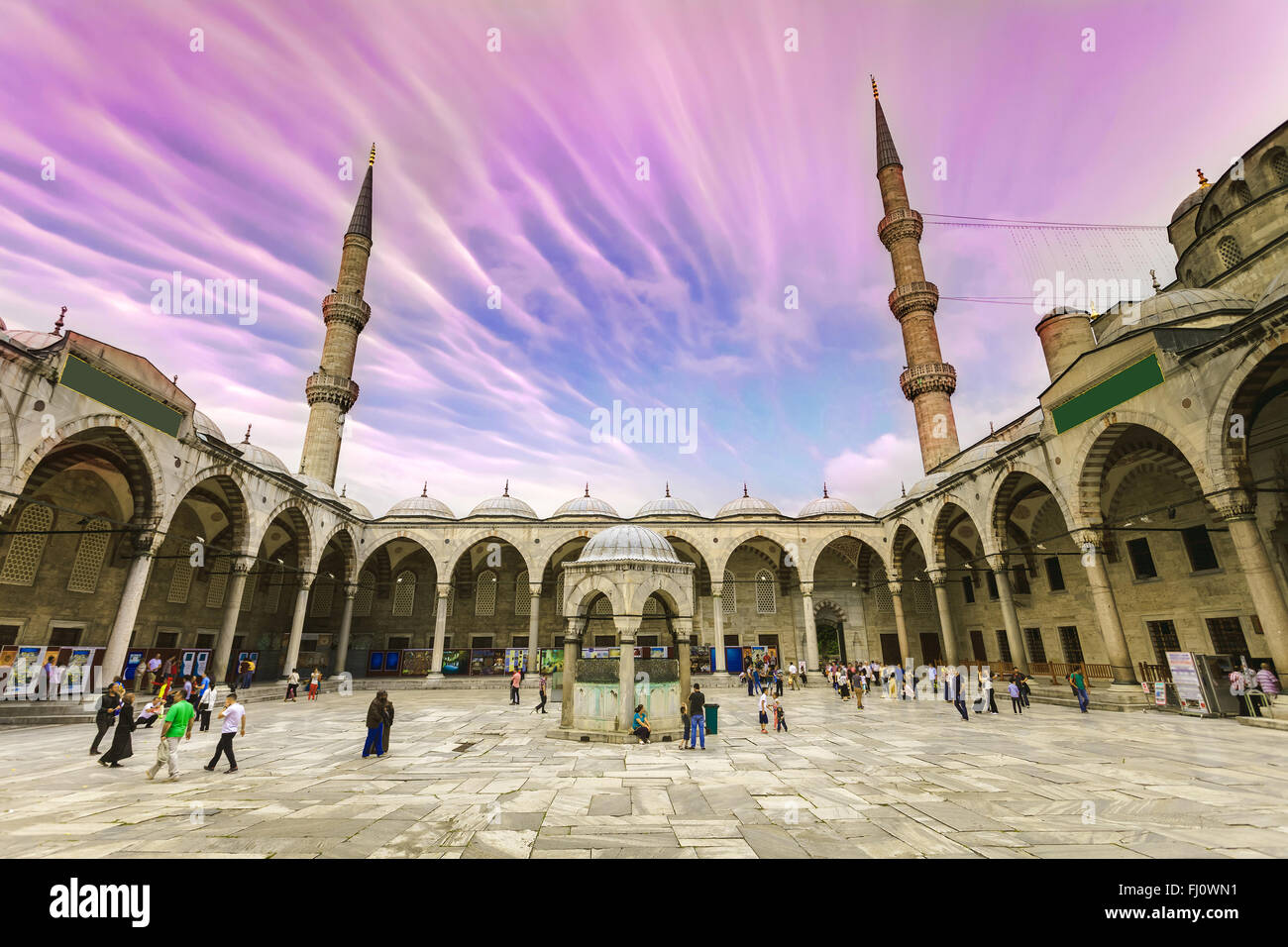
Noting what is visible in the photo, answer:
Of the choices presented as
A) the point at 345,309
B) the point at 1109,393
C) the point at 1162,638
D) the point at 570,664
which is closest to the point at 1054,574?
the point at 1162,638

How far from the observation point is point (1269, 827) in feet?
17.2

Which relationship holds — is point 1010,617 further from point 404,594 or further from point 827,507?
point 404,594

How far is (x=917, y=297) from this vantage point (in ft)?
101

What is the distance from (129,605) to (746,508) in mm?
27973

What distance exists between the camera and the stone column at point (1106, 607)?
48.3 ft

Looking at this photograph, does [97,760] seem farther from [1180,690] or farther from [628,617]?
[1180,690]

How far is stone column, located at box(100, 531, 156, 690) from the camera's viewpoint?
544 inches

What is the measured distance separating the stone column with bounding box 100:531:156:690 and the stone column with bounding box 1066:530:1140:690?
2523 cm

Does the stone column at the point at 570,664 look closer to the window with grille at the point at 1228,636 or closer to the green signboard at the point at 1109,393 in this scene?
the green signboard at the point at 1109,393

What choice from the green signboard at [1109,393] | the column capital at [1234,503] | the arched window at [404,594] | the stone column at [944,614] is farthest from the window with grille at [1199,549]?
the arched window at [404,594]

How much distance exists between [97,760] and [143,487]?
9018mm

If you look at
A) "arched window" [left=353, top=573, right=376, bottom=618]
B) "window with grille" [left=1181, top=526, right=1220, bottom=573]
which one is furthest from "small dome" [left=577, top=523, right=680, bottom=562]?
"arched window" [left=353, top=573, right=376, bottom=618]
